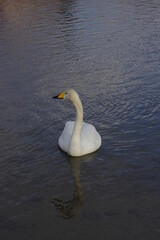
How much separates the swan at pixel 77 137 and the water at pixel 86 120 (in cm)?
23

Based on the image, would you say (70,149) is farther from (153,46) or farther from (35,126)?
(153,46)

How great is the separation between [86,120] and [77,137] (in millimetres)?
2401

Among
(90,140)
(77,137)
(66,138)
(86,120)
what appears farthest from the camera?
(86,120)

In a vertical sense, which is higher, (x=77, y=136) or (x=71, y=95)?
(x=71, y=95)

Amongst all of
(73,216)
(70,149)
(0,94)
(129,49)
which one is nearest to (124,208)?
(73,216)

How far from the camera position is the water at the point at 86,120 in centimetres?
850

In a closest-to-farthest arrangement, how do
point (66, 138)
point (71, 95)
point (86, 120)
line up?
1. point (71, 95)
2. point (66, 138)
3. point (86, 120)

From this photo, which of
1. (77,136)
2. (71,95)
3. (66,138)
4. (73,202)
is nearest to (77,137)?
(77,136)

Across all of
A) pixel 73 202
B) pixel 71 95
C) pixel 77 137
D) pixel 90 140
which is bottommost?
pixel 73 202

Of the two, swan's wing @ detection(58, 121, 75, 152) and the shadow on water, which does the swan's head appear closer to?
swan's wing @ detection(58, 121, 75, 152)

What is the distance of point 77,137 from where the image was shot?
36.1 ft

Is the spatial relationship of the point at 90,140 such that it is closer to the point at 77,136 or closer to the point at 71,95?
the point at 77,136

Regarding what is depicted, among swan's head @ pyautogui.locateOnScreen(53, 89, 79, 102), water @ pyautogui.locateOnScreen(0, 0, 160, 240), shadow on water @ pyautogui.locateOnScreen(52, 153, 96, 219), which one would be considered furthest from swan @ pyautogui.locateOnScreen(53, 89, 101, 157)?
shadow on water @ pyautogui.locateOnScreen(52, 153, 96, 219)

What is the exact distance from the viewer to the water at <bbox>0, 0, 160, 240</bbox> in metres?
8.50
